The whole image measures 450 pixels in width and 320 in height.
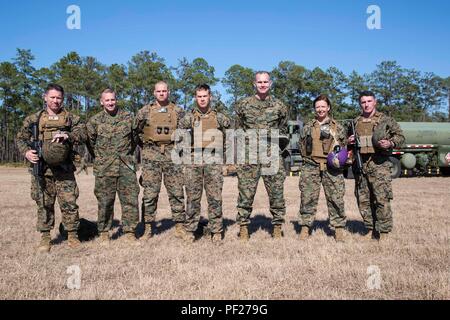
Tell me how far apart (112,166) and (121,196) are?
0.48 metres

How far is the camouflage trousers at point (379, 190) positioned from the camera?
17.4 ft

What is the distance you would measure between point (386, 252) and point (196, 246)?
2.55 meters

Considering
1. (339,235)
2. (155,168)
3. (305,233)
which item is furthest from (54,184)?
(339,235)

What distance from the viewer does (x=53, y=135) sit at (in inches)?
200

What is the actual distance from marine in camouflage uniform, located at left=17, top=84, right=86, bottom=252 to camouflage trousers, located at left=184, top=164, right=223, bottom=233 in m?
1.65

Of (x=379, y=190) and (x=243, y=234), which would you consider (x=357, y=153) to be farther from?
(x=243, y=234)

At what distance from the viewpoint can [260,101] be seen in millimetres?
5598

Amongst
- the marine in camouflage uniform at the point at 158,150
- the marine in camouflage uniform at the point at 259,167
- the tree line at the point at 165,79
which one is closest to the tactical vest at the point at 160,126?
the marine in camouflage uniform at the point at 158,150

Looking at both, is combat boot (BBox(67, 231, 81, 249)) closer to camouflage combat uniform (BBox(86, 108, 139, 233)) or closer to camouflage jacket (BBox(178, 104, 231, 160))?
camouflage combat uniform (BBox(86, 108, 139, 233))

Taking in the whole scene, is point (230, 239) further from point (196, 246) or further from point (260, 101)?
point (260, 101)

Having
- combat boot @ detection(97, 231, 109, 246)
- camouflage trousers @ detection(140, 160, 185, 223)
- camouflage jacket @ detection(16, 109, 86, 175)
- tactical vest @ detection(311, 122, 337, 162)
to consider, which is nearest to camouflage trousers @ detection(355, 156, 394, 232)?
tactical vest @ detection(311, 122, 337, 162)

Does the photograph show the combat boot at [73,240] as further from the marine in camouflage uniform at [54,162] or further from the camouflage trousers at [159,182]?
the camouflage trousers at [159,182]

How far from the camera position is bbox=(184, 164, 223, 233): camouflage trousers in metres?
5.48
